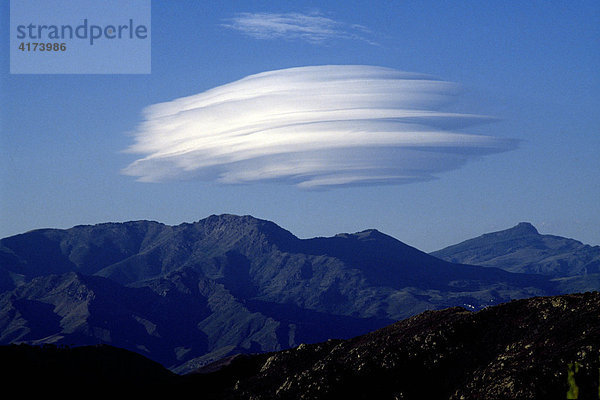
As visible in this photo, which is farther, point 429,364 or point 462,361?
point 429,364

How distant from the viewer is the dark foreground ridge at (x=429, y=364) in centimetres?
7919

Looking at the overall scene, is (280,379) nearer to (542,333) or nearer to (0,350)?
(542,333)

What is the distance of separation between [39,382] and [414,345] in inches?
2164

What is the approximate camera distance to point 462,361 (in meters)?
91.5

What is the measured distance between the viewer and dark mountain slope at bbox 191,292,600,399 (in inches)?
3089

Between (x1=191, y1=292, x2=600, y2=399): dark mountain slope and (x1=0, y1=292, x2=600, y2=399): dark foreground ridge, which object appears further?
(x1=0, y1=292, x2=600, y2=399): dark foreground ridge

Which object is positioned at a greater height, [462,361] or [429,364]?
[462,361]

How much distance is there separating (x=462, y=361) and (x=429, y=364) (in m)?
4.12

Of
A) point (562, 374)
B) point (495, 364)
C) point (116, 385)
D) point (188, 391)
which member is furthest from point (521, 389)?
point (116, 385)

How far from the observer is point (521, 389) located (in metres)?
75.9

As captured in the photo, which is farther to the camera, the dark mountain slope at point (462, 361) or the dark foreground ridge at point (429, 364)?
the dark foreground ridge at point (429, 364)

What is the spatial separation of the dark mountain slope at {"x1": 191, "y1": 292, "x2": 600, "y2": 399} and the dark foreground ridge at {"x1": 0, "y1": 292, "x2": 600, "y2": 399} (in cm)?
13

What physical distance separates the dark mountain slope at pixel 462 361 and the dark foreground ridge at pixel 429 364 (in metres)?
0.13

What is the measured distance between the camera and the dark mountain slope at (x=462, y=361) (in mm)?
78450
